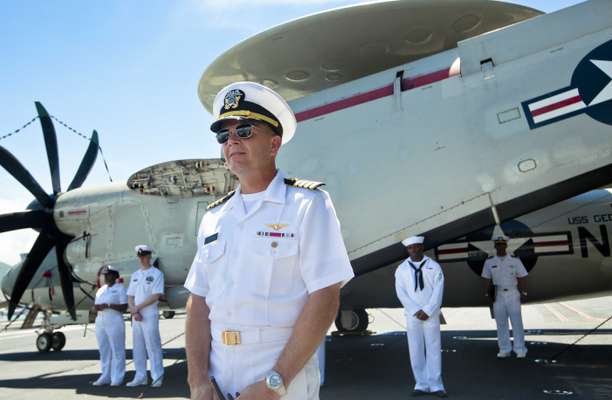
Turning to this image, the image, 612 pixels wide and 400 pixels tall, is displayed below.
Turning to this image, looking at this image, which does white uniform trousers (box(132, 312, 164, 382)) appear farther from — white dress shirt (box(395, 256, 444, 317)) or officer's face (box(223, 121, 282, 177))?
officer's face (box(223, 121, 282, 177))

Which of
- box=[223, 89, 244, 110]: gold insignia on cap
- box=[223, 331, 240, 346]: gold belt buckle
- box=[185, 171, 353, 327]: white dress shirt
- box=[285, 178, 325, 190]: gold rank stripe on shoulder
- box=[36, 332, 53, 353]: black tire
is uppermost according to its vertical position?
box=[223, 89, 244, 110]: gold insignia on cap

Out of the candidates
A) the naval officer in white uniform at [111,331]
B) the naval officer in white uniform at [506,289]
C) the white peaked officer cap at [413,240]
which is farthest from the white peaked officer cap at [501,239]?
the naval officer in white uniform at [111,331]

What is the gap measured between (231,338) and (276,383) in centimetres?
26

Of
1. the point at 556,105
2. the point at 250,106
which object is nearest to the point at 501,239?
the point at 556,105

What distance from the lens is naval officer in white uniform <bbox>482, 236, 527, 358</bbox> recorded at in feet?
27.8

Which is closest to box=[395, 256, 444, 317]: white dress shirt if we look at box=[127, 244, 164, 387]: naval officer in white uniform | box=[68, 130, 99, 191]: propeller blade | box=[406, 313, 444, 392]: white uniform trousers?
box=[406, 313, 444, 392]: white uniform trousers

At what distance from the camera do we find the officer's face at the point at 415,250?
6.08 metres

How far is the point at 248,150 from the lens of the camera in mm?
1943

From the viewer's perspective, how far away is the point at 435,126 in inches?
220

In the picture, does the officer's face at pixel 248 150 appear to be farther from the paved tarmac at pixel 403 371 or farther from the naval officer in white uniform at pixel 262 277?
the paved tarmac at pixel 403 371

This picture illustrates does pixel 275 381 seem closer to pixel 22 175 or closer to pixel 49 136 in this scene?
pixel 22 175

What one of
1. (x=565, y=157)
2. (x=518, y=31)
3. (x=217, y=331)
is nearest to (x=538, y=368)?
(x=565, y=157)

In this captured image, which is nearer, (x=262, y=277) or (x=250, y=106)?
(x=262, y=277)

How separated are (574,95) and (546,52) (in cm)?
61
